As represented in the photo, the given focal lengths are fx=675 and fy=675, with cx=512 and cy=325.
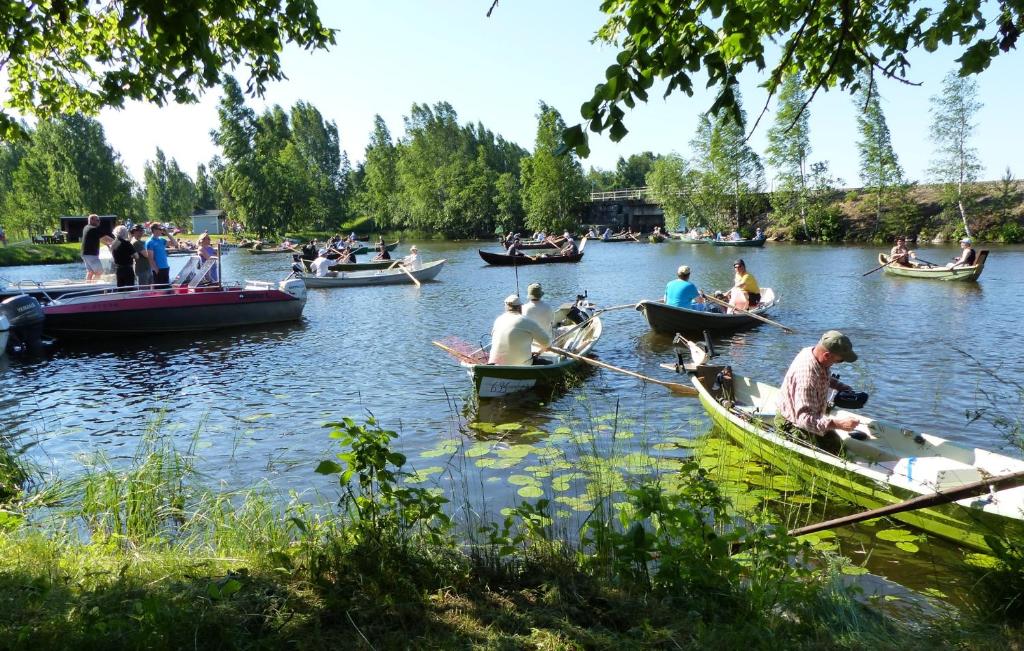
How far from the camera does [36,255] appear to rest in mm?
37500

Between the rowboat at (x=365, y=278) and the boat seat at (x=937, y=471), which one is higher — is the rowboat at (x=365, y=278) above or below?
above

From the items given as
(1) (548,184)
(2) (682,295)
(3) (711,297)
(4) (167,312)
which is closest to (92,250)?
(4) (167,312)

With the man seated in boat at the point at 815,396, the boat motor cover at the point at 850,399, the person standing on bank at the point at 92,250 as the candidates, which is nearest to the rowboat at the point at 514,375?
the man seated in boat at the point at 815,396

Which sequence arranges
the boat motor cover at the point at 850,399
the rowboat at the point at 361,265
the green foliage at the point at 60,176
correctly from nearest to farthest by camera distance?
the boat motor cover at the point at 850,399, the rowboat at the point at 361,265, the green foliage at the point at 60,176

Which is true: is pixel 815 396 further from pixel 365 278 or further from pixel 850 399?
pixel 365 278

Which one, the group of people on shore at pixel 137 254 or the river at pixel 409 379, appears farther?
the group of people on shore at pixel 137 254

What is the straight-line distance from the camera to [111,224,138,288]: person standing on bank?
606 inches

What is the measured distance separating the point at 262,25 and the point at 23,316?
1129cm

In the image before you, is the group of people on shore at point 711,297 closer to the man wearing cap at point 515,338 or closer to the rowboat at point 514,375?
the rowboat at point 514,375

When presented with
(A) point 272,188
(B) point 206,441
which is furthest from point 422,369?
(A) point 272,188

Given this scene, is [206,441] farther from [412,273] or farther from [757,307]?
[412,273]

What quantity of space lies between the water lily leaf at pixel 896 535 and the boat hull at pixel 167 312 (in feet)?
47.8

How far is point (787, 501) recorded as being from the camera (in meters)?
6.26

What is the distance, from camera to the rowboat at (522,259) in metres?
35.5
